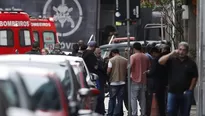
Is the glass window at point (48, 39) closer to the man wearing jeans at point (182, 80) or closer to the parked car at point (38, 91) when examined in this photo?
the man wearing jeans at point (182, 80)

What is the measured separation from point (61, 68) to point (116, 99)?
7675 millimetres

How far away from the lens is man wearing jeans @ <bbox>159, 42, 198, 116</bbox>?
15453 mm

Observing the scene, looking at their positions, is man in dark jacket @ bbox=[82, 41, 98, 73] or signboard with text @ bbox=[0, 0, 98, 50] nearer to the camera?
man in dark jacket @ bbox=[82, 41, 98, 73]

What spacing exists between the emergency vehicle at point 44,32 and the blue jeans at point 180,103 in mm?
15894

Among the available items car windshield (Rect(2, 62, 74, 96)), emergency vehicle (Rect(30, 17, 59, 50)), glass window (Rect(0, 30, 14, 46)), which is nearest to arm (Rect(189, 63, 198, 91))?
car windshield (Rect(2, 62, 74, 96))

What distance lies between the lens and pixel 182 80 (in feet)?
50.7

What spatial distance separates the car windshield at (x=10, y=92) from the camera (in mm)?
9414

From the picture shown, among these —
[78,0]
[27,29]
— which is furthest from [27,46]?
[78,0]

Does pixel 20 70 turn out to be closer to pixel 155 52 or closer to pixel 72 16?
pixel 155 52

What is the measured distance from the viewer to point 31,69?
10.3 metres

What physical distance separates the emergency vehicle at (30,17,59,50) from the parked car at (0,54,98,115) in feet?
61.3

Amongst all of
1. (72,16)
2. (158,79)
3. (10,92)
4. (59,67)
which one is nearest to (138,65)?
(158,79)

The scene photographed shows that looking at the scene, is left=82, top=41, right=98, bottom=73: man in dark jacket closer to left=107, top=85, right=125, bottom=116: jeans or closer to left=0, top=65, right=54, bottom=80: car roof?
left=107, top=85, right=125, bottom=116: jeans

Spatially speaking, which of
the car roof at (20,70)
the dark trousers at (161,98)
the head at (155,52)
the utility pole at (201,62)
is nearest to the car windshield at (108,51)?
the head at (155,52)
